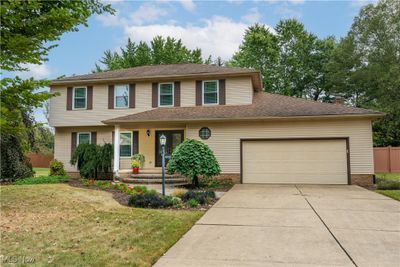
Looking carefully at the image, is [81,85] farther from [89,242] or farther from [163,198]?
[89,242]

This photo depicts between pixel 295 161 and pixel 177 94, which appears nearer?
pixel 295 161

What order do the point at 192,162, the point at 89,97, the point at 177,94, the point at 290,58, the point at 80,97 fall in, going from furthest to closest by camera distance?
the point at 290,58 → the point at 80,97 → the point at 89,97 → the point at 177,94 → the point at 192,162

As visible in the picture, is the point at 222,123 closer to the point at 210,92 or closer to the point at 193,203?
the point at 210,92

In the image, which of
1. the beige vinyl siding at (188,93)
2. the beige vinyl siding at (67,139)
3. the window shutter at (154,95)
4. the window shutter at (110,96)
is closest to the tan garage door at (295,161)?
the beige vinyl siding at (188,93)

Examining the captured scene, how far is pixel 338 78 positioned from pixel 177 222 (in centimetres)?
2353

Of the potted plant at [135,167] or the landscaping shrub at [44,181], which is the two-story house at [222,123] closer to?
the potted plant at [135,167]

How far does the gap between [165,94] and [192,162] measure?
5363mm

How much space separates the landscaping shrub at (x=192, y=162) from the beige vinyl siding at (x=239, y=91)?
158 inches

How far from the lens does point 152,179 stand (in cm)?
1245

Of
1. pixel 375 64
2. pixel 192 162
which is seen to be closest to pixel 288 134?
pixel 192 162

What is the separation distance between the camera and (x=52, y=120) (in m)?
16.1

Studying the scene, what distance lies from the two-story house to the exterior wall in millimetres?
48

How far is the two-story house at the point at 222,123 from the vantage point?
12.4 meters

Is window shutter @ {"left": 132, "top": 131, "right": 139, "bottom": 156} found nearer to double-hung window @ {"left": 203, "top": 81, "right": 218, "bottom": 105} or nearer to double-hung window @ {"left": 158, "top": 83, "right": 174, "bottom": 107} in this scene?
double-hung window @ {"left": 158, "top": 83, "right": 174, "bottom": 107}
